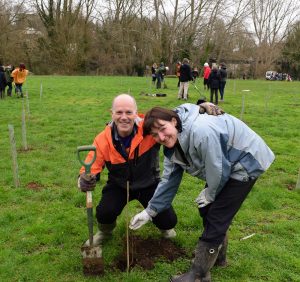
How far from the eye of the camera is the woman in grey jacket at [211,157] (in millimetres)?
3039

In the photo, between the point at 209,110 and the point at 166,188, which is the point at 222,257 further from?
the point at 209,110

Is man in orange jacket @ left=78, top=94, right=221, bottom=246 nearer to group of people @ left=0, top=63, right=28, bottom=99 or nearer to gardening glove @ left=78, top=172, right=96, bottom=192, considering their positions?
gardening glove @ left=78, top=172, right=96, bottom=192

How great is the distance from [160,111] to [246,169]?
85 centimetres

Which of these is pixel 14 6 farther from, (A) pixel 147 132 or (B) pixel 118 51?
(A) pixel 147 132

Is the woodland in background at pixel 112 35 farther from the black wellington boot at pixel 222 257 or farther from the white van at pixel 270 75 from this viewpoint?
the black wellington boot at pixel 222 257

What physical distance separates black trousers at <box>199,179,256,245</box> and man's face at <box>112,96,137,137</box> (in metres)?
1.10

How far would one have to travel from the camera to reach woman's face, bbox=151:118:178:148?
3.05 m

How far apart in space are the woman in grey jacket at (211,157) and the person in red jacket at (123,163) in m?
0.46

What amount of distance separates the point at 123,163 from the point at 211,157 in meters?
1.18

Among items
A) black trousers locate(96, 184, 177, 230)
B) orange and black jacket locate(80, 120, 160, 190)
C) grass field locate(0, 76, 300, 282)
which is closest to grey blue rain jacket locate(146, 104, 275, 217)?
orange and black jacket locate(80, 120, 160, 190)

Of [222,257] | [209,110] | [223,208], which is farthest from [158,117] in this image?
[222,257]

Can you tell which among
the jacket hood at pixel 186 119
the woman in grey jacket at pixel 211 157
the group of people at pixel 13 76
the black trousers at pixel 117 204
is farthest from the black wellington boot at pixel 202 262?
the group of people at pixel 13 76

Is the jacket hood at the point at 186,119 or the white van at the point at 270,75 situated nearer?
the jacket hood at the point at 186,119

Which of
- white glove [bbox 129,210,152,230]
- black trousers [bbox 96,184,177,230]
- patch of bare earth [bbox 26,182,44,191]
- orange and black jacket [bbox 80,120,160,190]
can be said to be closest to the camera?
white glove [bbox 129,210,152,230]
